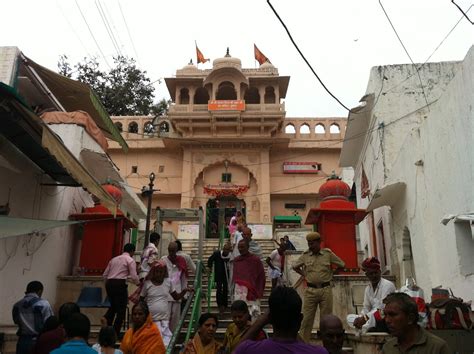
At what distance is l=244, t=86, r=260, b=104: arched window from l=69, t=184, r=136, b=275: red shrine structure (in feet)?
55.3

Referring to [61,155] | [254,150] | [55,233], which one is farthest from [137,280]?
[254,150]

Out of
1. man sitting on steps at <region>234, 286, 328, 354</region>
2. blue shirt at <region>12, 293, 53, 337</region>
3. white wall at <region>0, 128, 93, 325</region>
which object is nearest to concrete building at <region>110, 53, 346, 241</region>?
white wall at <region>0, 128, 93, 325</region>

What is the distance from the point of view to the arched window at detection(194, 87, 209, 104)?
26489 mm

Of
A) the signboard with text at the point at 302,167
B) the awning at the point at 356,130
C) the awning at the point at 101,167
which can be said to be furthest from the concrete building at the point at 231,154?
the awning at the point at 101,167

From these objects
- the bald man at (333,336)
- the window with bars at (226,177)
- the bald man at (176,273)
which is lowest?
the bald man at (333,336)

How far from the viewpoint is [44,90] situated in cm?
1129

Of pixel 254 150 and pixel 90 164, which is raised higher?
pixel 254 150

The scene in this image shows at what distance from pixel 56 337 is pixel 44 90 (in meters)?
8.38

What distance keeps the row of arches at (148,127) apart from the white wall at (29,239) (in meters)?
15.0

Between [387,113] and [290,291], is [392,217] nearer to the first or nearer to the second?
[387,113]

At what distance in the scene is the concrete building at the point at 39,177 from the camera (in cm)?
659

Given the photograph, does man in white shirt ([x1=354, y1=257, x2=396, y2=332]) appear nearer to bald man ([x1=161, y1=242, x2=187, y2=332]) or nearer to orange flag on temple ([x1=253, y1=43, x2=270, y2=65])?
bald man ([x1=161, y1=242, x2=187, y2=332])

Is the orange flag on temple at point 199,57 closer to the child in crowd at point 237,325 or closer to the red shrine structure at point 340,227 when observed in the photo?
the red shrine structure at point 340,227

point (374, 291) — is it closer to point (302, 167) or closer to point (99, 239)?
point (99, 239)
